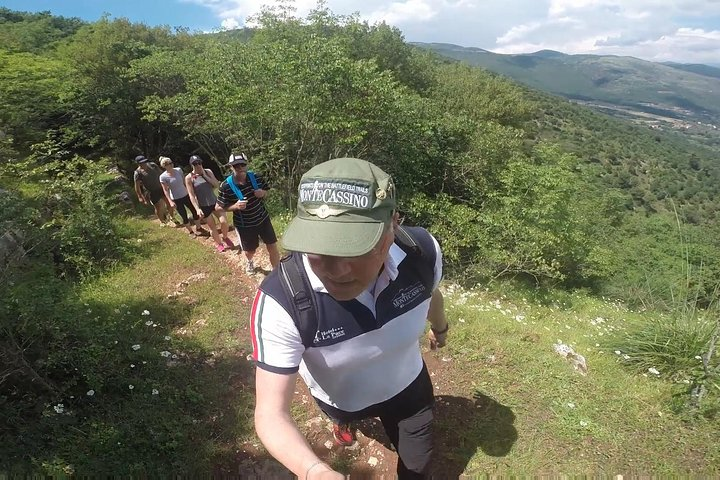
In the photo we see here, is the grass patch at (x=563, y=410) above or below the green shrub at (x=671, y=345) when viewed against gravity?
below

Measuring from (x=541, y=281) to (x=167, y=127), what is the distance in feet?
48.4

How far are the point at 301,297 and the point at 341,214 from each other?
15.1 inches

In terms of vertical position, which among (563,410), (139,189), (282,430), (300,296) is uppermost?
(300,296)

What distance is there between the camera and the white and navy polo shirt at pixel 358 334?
1.57m

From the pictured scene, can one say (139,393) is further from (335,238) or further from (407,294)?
(335,238)

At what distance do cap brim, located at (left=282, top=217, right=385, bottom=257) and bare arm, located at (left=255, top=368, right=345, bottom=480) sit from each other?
0.51 metres

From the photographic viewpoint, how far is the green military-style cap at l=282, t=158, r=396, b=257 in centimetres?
138

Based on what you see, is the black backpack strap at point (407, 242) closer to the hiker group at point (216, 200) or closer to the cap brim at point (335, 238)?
the cap brim at point (335, 238)

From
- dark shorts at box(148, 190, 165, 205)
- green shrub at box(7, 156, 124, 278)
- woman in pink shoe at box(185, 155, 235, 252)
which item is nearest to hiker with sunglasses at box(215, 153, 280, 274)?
woman in pink shoe at box(185, 155, 235, 252)

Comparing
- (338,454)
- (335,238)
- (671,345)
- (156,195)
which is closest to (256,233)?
(338,454)

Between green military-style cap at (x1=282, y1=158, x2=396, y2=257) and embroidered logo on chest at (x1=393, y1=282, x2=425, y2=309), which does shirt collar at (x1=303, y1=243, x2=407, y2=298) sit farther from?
green military-style cap at (x1=282, y1=158, x2=396, y2=257)

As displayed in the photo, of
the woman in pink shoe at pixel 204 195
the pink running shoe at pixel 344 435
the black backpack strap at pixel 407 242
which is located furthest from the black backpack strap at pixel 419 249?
the woman in pink shoe at pixel 204 195

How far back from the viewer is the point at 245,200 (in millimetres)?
5336

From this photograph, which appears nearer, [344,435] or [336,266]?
[336,266]
